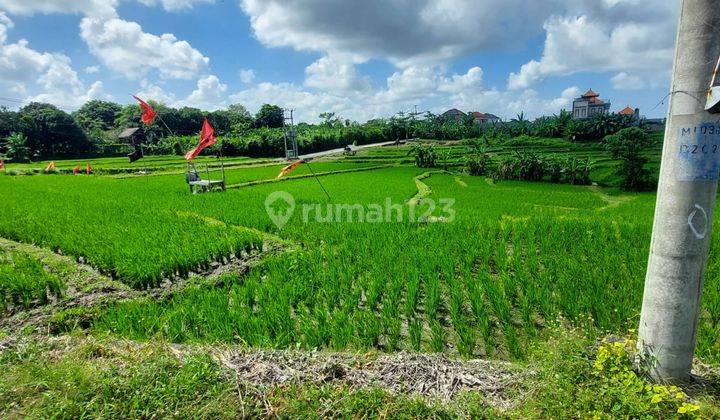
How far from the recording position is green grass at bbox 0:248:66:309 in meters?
4.33

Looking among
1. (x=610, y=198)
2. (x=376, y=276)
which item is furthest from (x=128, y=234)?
(x=610, y=198)

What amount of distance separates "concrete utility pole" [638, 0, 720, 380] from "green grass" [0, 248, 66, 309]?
19.5 feet

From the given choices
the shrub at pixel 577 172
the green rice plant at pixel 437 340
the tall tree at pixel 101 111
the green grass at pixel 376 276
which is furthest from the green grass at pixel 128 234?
the tall tree at pixel 101 111

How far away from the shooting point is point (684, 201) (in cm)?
193

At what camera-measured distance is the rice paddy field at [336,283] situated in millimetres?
3338

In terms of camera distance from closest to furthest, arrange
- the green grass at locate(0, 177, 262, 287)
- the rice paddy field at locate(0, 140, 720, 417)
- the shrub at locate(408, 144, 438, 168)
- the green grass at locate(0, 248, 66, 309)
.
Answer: the rice paddy field at locate(0, 140, 720, 417)
the green grass at locate(0, 248, 66, 309)
the green grass at locate(0, 177, 262, 287)
the shrub at locate(408, 144, 438, 168)

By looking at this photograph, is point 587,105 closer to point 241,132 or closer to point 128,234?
point 241,132

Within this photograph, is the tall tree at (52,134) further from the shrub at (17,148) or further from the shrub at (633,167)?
the shrub at (633,167)

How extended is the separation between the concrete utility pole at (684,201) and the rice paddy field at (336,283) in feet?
2.23

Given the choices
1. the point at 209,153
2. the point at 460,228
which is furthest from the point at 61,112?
the point at 460,228

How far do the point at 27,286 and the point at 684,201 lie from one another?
632cm

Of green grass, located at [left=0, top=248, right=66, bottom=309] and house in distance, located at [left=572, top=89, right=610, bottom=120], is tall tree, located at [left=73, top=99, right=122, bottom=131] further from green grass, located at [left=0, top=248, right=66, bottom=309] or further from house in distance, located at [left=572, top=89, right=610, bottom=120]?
house in distance, located at [left=572, top=89, right=610, bottom=120]

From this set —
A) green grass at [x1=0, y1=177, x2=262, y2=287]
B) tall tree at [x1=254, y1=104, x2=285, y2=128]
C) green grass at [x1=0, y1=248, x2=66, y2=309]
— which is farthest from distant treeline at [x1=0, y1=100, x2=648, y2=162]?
green grass at [x1=0, y1=248, x2=66, y2=309]

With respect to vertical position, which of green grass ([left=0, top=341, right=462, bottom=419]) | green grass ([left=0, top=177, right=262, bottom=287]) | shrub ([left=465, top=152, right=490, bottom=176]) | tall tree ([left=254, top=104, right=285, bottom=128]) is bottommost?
green grass ([left=0, top=177, right=262, bottom=287])
